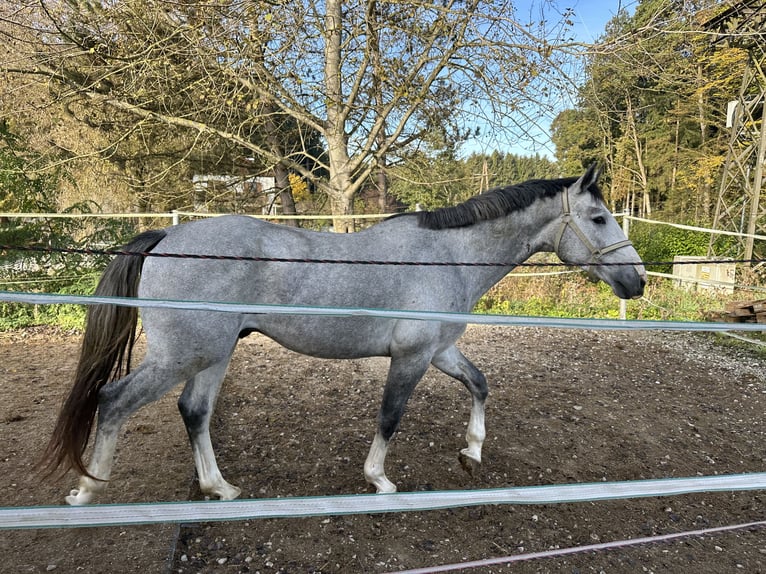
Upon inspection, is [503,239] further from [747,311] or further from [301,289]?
[747,311]

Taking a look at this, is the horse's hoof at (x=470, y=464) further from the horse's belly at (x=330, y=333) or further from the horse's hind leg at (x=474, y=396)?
the horse's belly at (x=330, y=333)

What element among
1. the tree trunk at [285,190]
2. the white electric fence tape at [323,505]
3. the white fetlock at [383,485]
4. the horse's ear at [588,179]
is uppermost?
the tree trunk at [285,190]

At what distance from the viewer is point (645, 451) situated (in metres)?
3.25

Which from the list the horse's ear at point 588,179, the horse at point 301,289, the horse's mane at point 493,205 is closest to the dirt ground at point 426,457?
the horse at point 301,289

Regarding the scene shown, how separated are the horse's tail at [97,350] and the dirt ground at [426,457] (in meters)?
0.40

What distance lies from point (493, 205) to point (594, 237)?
559 mm

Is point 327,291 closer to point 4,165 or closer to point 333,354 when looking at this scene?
point 333,354

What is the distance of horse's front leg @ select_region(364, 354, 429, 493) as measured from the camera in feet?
8.04

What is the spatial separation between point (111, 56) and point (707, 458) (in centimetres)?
753

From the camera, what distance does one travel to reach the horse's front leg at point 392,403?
245 centimetres

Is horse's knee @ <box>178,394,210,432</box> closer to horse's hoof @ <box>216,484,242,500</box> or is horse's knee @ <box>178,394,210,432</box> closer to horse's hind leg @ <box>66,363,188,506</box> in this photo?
horse's hind leg @ <box>66,363,188,506</box>

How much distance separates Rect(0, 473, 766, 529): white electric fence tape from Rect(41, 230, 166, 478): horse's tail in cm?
112

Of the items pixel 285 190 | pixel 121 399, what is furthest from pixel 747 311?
pixel 285 190

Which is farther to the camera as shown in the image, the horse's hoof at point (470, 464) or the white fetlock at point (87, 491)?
the horse's hoof at point (470, 464)
